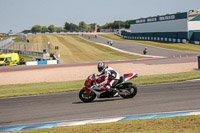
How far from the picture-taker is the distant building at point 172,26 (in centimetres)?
6794

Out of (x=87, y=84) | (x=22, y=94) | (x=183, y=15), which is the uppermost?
(x=183, y=15)

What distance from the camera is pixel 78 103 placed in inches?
509

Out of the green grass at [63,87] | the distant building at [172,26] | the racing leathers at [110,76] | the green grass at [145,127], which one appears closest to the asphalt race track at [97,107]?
the racing leathers at [110,76]

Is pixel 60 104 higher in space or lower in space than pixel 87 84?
lower

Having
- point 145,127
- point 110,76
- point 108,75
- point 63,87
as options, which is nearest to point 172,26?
point 63,87

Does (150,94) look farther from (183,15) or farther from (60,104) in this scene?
(183,15)

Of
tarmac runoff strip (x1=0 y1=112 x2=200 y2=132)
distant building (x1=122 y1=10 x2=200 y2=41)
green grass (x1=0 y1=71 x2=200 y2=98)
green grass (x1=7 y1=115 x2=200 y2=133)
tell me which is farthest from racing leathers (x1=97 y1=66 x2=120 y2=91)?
distant building (x1=122 y1=10 x2=200 y2=41)

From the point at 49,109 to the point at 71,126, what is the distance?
10.6 feet

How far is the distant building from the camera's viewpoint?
6794 centimetres

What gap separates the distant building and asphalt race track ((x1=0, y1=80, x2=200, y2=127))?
178 ft

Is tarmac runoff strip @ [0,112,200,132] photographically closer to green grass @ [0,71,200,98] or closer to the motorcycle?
the motorcycle

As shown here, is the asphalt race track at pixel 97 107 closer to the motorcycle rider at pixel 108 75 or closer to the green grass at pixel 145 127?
the motorcycle rider at pixel 108 75

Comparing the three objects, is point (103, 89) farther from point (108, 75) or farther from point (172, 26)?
point (172, 26)

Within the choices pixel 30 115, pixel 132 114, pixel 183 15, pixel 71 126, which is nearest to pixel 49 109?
pixel 30 115
